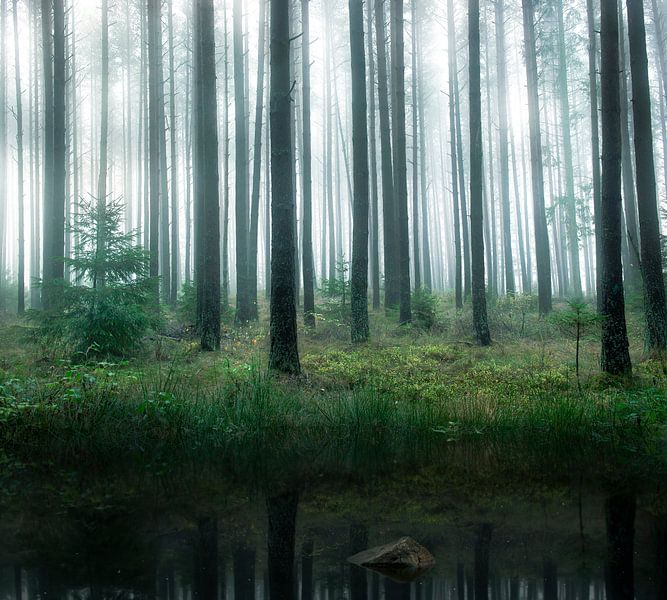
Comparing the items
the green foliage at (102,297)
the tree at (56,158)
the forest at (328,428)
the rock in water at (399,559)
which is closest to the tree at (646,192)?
the forest at (328,428)

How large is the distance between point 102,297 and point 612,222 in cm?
974

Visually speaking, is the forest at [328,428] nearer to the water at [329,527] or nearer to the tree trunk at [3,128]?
the water at [329,527]

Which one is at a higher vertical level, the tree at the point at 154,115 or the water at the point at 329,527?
the tree at the point at 154,115

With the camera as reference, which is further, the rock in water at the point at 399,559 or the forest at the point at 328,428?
the forest at the point at 328,428

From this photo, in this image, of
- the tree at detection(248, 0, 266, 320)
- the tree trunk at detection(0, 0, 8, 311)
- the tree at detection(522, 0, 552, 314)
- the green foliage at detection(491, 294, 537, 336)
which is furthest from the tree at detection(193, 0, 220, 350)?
the tree trunk at detection(0, 0, 8, 311)

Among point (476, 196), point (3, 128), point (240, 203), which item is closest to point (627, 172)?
point (476, 196)

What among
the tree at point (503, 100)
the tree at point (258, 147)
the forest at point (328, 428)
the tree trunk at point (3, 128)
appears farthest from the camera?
the tree trunk at point (3, 128)

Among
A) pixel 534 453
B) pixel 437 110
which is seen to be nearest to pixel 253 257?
pixel 534 453

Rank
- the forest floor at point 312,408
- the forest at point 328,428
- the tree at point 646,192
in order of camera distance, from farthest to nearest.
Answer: the tree at point 646,192
the forest floor at point 312,408
the forest at point 328,428

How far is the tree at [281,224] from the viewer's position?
9.00m

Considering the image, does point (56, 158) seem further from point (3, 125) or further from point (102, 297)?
point (3, 125)

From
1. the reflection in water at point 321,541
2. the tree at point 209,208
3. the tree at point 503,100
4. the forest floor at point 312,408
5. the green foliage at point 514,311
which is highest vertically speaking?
the tree at point 503,100

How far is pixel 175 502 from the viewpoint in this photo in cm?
447

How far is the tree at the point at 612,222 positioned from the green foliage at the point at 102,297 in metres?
8.87
